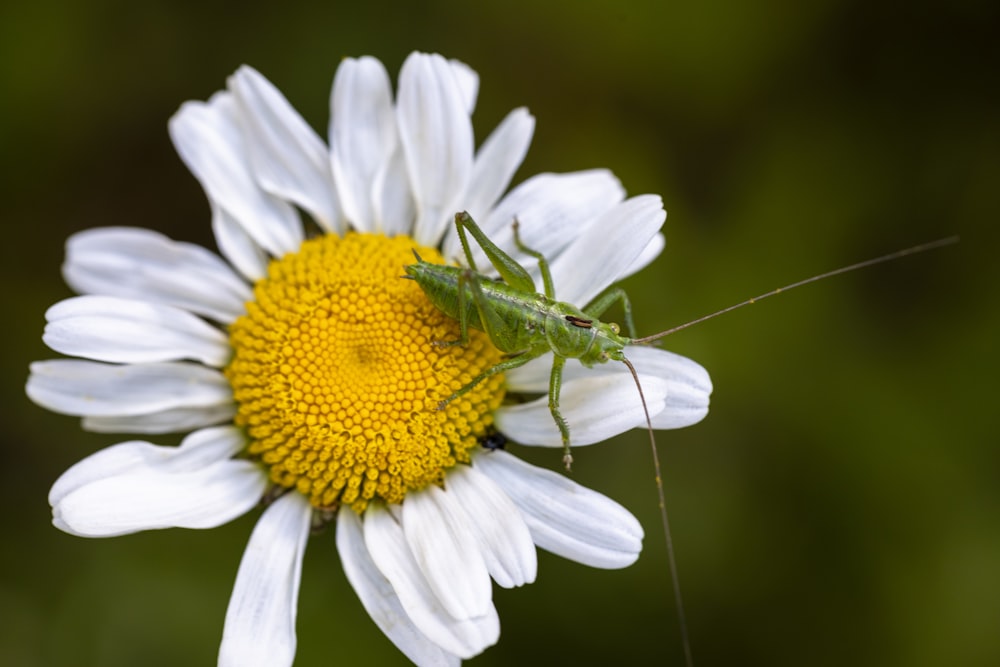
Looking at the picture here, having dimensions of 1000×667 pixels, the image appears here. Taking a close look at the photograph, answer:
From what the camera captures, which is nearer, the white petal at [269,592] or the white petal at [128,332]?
the white petal at [269,592]

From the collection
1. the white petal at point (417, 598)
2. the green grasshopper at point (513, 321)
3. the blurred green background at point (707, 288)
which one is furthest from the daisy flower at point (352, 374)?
the blurred green background at point (707, 288)

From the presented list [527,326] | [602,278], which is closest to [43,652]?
[527,326]

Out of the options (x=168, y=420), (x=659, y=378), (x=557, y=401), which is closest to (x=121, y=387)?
(x=168, y=420)

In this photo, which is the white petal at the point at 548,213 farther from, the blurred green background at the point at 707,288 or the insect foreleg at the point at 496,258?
the blurred green background at the point at 707,288

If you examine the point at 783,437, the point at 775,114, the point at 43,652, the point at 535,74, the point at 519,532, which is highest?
the point at 535,74

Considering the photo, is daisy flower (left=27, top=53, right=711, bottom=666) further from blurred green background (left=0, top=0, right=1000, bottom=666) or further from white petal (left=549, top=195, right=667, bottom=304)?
blurred green background (left=0, top=0, right=1000, bottom=666)

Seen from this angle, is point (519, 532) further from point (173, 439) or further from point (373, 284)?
point (173, 439)

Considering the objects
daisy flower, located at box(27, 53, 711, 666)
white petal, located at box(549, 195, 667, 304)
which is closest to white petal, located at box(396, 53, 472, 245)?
daisy flower, located at box(27, 53, 711, 666)
